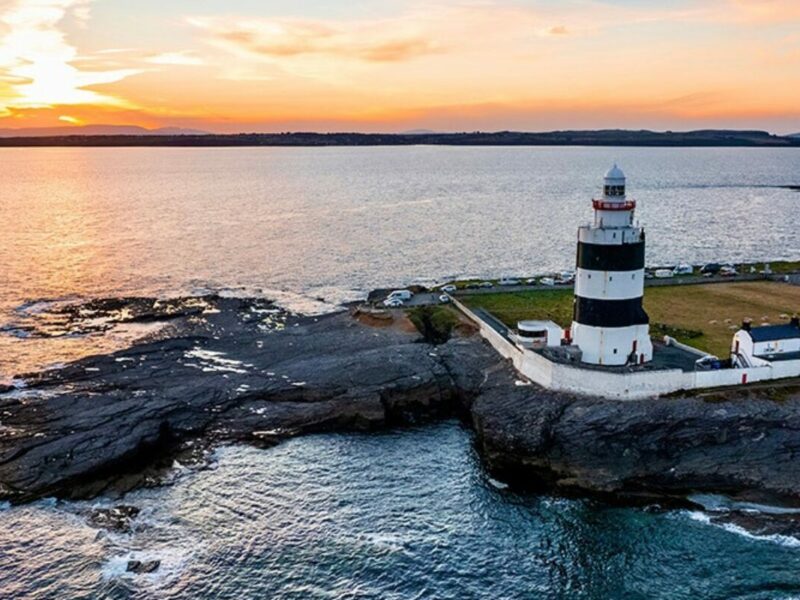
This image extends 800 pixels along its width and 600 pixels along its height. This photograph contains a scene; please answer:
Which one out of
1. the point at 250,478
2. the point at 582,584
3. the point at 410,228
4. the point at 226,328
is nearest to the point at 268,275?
the point at 226,328

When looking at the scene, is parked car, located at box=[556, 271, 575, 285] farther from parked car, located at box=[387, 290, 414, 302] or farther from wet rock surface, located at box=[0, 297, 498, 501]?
wet rock surface, located at box=[0, 297, 498, 501]

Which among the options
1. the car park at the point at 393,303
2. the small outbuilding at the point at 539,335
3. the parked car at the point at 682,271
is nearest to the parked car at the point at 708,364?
the small outbuilding at the point at 539,335

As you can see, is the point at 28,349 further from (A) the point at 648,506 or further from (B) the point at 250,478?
(A) the point at 648,506

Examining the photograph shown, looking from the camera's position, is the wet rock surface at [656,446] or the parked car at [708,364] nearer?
the wet rock surface at [656,446]

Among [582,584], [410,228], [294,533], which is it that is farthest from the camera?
[410,228]

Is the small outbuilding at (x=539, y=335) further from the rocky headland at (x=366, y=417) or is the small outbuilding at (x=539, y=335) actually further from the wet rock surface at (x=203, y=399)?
the wet rock surface at (x=203, y=399)
